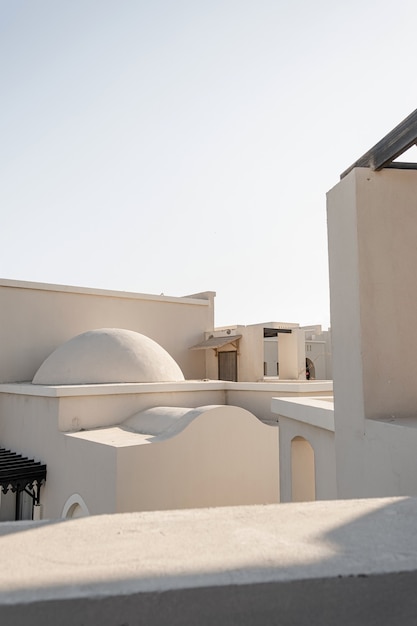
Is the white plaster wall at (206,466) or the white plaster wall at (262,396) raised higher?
the white plaster wall at (262,396)

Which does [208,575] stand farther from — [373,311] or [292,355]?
[292,355]

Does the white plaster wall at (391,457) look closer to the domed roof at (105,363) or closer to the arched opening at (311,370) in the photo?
the domed roof at (105,363)

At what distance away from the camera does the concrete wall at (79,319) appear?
46.4 ft

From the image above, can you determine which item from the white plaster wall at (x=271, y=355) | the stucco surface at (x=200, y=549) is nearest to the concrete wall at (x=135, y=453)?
the stucco surface at (x=200, y=549)

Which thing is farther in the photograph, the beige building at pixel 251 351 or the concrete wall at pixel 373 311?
the beige building at pixel 251 351

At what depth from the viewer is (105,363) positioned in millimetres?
12578

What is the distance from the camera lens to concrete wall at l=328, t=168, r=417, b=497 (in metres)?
3.97

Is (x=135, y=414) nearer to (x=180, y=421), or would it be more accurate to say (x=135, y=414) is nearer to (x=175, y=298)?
(x=180, y=421)

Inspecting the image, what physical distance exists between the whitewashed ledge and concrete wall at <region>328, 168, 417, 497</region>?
8.82 feet

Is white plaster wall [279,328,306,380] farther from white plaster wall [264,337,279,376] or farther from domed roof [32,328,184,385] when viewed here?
white plaster wall [264,337,279,376]

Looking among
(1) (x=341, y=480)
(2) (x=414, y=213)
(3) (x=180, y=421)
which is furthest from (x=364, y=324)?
(3) (x=180, y=421)

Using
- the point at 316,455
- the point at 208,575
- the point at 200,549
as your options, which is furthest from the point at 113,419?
the point at 208,575

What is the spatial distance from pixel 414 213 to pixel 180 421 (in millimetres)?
6690

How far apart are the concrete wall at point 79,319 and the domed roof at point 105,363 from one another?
1493mm
